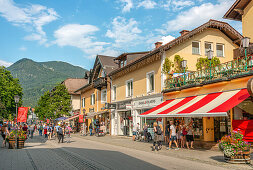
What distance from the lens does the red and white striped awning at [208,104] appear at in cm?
1280

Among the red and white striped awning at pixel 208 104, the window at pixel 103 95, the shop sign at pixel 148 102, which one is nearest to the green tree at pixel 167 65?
the shop sign at pixel 148 102

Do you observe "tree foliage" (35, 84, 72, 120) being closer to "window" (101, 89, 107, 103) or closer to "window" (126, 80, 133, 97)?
"window" (101, 89, 107, 103)

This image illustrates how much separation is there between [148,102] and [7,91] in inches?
1385

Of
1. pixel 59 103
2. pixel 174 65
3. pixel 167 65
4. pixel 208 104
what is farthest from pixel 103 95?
pixel 208 104

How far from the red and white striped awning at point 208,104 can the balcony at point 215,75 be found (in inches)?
34.5

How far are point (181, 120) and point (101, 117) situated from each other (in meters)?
19.7

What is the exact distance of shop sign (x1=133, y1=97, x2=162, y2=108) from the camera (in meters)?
22.4

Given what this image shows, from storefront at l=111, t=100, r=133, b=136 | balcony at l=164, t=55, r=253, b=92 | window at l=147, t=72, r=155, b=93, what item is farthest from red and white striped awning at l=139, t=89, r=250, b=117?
storefront at l=111, t=100, r=133, b=136

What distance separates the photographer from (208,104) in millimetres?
14539

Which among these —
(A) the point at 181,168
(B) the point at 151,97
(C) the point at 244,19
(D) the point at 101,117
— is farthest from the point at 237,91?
(D) the point at 101,117

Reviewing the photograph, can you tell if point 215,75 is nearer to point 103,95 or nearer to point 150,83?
point 150,83

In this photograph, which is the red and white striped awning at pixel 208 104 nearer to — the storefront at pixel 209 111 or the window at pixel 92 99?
the storefront at pixel 209 111

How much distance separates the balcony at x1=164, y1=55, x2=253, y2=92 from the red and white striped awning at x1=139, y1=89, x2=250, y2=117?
0.88 metres

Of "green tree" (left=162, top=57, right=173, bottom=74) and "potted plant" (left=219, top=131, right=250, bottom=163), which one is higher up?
"green tree" (left=162, top=57, right=173, bottom=74)
